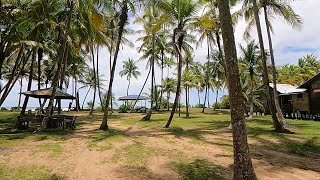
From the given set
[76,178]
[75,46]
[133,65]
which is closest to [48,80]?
[75,46]

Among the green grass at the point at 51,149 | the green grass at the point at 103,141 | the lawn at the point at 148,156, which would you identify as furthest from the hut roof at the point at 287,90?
the green grass at the point at 51,149

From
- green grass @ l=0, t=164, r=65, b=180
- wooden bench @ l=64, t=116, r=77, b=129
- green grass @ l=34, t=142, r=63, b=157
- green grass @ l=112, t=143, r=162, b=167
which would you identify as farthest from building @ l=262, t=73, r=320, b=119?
green grass @ l=0, t=164, r=65, b=180

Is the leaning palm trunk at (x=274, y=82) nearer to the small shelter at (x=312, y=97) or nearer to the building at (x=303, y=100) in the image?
the building at (x=303, y=100)

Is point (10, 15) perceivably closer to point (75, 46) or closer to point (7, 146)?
point (75, 46)

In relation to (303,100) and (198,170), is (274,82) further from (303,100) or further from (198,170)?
(303,100)

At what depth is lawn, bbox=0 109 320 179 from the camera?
9078 millimetres

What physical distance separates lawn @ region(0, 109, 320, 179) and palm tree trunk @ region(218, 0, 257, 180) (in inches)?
66.6

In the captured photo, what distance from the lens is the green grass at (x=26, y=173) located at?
836 centimetres

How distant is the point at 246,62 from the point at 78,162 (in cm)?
2195

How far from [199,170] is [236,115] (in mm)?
2938

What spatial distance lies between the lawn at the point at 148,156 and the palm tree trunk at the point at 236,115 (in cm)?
169

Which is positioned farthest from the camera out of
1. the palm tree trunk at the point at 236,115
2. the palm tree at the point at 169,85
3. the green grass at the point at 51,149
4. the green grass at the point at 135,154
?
the palm tree at the point at 169,85

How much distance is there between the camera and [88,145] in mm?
13188

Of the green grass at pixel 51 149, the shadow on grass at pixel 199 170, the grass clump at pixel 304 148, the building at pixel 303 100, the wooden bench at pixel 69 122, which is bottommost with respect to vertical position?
the shadow on grass at pixel 199 170
